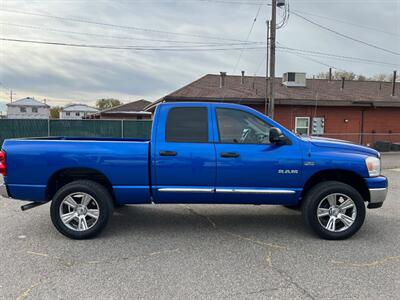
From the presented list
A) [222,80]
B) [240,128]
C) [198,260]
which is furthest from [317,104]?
[198,260]

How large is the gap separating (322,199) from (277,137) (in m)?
1.10

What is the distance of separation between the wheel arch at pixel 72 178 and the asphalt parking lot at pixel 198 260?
0.66 m

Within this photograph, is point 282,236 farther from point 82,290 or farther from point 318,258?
point 82,290

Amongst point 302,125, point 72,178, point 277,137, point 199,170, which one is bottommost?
point 72,178

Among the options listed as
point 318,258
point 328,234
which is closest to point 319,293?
point 318,258

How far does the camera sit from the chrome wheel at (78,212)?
4.69m

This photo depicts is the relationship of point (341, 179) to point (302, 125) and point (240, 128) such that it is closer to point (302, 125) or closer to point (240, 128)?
point (240, 128)

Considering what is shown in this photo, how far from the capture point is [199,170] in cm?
461

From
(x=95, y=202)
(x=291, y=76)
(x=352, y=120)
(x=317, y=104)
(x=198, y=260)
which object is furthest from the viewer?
(x=291, y=76)

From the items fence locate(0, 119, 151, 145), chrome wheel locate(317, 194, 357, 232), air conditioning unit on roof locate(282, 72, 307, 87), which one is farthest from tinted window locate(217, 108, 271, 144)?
air conditioning unit on roof locate(282, 72, 307, 87)

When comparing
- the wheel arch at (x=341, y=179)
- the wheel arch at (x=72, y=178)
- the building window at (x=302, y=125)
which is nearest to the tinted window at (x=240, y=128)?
the wheel arch at (x=341, y=179)

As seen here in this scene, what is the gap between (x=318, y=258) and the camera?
4102 mm

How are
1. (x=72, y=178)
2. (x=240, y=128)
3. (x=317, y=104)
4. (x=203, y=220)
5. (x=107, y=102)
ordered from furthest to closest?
1. (x=107, y=102)
2. (x=317, y=104)
3. (x=203, y=220)
4. (x=72, y=178)
5. (x=240, y=128)

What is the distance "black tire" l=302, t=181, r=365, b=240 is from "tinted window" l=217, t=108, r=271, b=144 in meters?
1.03
